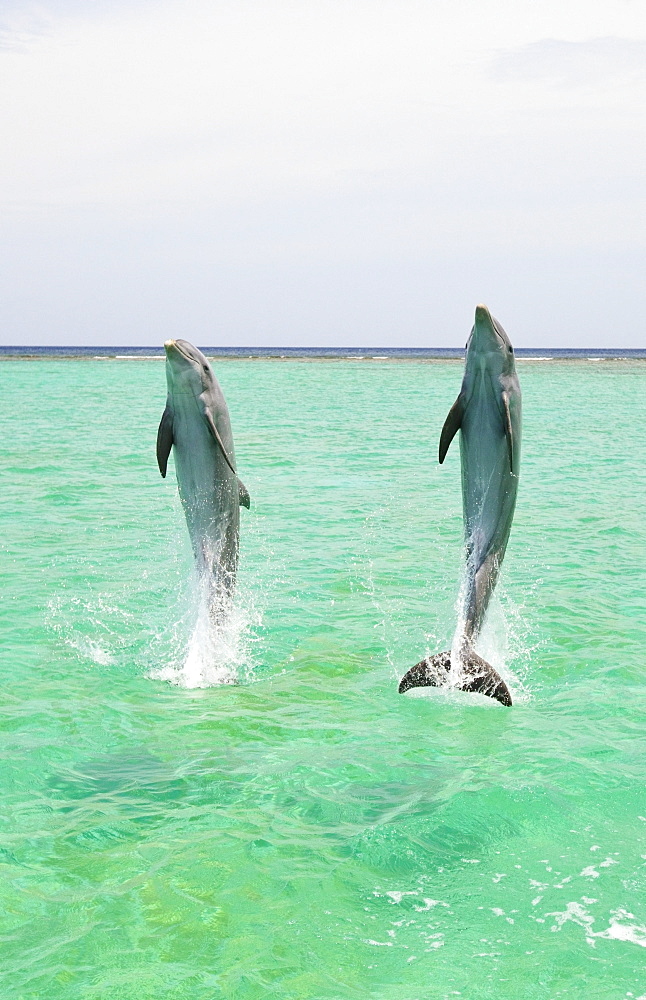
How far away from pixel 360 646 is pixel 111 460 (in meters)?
13.4

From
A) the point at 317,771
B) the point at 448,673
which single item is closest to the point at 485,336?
the point at 448,673

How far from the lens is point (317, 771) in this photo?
256 inches

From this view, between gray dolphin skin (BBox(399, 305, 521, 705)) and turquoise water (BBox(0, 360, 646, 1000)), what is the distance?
1.48ft

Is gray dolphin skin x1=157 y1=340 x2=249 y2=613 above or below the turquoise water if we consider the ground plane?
above

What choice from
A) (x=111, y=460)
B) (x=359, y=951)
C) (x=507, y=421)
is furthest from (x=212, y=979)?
(x=111, y=460)

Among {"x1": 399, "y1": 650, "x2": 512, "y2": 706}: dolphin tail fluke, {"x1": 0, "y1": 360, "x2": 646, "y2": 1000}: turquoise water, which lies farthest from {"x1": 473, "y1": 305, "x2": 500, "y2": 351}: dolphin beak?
{"x1": 0, "y1": 360, "x2": 646, "y2": 1000}: turquoise water

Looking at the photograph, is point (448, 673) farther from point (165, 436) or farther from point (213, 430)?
point (165, 436)

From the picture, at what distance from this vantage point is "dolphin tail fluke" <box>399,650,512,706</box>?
7094mm

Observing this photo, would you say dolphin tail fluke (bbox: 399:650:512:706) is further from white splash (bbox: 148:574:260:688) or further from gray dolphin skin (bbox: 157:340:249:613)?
gray dolphin skin (bbox: 157:340:249:613)

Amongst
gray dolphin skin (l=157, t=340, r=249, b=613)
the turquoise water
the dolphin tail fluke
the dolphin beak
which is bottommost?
the turquoise water

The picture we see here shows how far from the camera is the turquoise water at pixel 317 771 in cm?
462

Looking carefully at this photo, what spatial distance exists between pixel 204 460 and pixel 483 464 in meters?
2.12

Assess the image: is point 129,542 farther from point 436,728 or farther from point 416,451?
point 416,451

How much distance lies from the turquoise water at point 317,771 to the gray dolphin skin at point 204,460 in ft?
2.74
